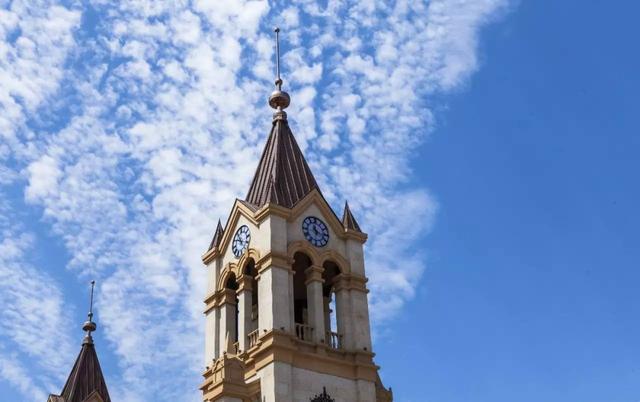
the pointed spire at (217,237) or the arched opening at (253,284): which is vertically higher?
the pointed spire at (217,237)

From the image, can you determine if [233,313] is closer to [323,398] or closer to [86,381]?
[323,398]

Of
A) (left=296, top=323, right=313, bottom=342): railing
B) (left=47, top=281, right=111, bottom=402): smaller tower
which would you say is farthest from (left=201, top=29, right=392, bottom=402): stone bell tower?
(left=47, top=281, right=111, bottom=402): smaller tower

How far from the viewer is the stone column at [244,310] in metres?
40.2

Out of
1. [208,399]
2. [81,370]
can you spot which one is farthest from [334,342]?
[81,370]

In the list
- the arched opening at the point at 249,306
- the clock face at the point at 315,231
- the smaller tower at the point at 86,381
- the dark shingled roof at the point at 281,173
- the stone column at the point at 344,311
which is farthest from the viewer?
the smaller tower at the point at 86,381

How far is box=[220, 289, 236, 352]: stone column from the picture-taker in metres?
41.4

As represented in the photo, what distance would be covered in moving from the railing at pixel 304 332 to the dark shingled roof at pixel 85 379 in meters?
15.6

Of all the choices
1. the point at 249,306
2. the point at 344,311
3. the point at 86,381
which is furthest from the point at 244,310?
the point at 86,381

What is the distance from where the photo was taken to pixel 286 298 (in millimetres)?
39469

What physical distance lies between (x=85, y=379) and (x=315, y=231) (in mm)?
16606

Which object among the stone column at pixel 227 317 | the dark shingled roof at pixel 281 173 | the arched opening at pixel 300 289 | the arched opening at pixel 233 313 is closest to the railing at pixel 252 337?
the stone column at pixel 227 317

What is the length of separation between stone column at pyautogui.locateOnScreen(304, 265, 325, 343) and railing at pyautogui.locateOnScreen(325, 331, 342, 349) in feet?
1.64

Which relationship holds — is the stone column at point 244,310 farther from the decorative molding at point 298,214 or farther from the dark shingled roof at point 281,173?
the dark shingled roof at point 281,173

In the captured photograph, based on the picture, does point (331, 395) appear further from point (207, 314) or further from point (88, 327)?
point (88, 327)
